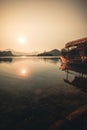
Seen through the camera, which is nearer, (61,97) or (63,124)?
(63,124)

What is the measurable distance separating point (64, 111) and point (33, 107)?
6.22 ft

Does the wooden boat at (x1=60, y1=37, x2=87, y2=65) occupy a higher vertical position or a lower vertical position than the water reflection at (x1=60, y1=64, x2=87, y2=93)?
higher

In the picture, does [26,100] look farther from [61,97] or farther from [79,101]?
[79,101]

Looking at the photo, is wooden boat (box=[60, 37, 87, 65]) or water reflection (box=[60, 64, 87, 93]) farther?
wooden boat (box=[60, 37, 87, 65])

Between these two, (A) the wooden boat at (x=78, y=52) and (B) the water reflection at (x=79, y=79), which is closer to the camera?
(B) the water reflection at (x=79, y=79)

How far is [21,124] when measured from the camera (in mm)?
5812

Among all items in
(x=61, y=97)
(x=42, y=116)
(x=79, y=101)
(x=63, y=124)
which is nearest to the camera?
(x=63, y=124)

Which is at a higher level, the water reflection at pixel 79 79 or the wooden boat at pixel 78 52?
the wooden boat at pixel 78 52

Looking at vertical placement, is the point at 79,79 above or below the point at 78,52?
below

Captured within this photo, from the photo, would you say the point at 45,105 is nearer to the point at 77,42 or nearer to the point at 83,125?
the point at 83,125

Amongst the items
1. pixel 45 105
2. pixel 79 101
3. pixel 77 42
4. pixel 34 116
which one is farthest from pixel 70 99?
pixel 77 42

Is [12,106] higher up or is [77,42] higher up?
[77,42]

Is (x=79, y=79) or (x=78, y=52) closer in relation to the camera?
(x=79, y=79)

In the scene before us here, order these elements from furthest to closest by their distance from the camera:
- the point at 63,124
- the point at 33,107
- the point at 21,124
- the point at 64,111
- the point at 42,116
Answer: the point at 33,107 → the point at 64,111 → the point at 42,116 → the point at 21,124 → the point at 63,124
